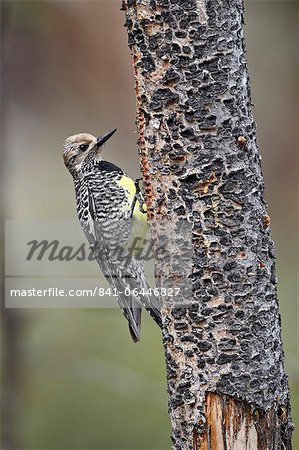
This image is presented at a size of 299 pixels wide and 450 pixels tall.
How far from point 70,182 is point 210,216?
391cm

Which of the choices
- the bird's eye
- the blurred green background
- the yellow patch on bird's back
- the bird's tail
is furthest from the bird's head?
the blurred green background

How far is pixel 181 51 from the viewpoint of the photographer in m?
1.91

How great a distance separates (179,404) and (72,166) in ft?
4.79

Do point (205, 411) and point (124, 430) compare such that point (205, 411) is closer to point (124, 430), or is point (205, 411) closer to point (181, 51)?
point (181, 51)

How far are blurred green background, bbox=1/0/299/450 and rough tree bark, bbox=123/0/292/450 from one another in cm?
188

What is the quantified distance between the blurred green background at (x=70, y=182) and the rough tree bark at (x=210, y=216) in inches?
74.0

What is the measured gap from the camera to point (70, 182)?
5754mm

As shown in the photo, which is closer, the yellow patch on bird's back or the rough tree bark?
the rough tree bark

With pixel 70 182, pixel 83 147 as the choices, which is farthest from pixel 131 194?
pixel 70 182

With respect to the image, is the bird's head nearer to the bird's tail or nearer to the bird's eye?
the bird's eye

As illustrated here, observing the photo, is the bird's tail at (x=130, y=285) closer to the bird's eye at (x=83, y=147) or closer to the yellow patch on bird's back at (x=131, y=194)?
the yellow patch on bird's back at (x=131, y=194)

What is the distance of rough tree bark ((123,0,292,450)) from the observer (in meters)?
1.91

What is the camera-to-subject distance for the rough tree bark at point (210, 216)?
1.91 meters

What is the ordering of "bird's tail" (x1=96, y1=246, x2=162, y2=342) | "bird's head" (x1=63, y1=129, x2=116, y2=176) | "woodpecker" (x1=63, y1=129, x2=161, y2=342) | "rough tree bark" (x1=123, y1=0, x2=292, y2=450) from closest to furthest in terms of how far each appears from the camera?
"rough tree bark" (x1=123, y1=0, x2=292, y2=450)
"bird's tail" (x1=96, y1=246, x2=162, y2=342)
"woodpecker" (x1=63, y1=129, x2=161, y2=342)
"bird's head" (x1=63, y1=129, x2=116, y2=176)
